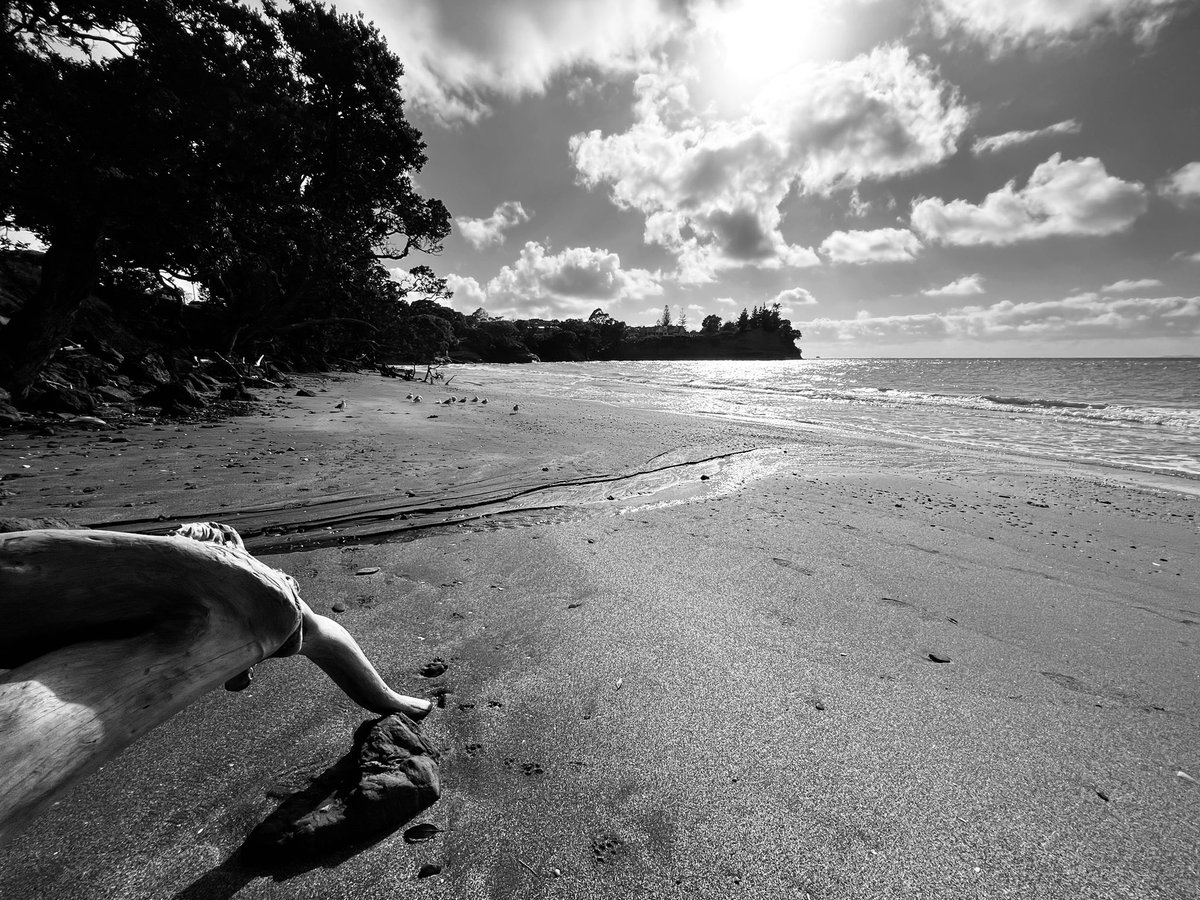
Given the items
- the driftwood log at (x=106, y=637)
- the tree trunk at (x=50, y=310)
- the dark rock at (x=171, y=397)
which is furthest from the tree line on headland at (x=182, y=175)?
the driftwood log at (x=106, y=637)

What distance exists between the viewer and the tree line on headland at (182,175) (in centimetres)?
771

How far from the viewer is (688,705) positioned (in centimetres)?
236

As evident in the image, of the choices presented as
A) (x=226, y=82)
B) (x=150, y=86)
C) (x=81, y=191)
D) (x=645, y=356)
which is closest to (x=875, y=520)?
(x=81, y=191)

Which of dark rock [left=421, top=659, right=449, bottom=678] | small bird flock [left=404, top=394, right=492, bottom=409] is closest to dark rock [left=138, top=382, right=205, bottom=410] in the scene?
small bird flock [left=404, top=394, right=492, bottom=409]

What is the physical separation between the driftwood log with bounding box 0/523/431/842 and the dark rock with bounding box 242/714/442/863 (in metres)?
0.50

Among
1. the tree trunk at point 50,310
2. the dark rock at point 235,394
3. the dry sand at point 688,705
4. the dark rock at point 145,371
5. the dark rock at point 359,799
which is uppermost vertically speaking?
the tree trunk at point 50,310

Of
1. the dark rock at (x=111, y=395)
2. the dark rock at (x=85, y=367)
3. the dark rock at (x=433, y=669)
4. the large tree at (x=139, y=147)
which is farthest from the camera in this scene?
the dark rock at (x=85, y=367)

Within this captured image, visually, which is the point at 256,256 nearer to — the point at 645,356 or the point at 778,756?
the point at 778,756

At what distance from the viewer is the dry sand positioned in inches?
61.5

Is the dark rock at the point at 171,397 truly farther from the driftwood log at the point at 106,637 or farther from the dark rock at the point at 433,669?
the driftwood log at the point at 106,637

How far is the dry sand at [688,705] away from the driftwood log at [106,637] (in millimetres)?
607

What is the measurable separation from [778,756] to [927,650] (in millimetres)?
1543

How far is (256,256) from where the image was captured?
15625 mm

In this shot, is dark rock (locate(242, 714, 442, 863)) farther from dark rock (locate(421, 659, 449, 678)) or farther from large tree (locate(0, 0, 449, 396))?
large tree (locate(0, 0, 449, 396))
